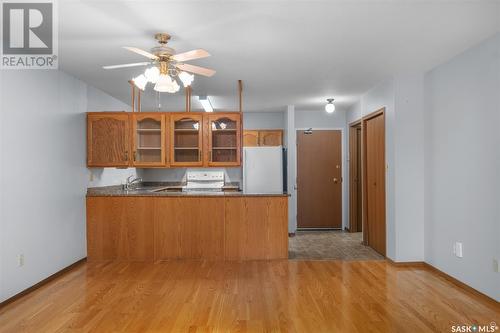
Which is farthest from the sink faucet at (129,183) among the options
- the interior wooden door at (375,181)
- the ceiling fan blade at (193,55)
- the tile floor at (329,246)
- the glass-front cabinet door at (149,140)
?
the interior wooden door at (375,181)

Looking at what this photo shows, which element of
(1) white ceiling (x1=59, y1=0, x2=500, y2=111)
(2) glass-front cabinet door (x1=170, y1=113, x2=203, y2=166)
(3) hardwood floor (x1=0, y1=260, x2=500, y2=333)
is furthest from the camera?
(2) glass-front cabinet door (x1=170, y1=113, x2=203, y2=166)

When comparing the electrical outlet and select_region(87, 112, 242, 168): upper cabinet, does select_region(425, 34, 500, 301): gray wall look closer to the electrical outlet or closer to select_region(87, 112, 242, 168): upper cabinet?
select_region(87, 112, 242, 168): upper cabinet

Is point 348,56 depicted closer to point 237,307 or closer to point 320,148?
point 237,307

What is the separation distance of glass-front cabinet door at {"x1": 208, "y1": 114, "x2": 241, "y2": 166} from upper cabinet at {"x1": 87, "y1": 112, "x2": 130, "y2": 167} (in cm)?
114

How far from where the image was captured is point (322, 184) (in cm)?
657

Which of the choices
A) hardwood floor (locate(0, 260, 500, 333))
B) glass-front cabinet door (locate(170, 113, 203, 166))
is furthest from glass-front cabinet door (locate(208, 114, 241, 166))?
hardwood floor (locate(0, 260, 500, 333))

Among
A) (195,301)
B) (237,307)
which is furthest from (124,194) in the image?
(237,307)

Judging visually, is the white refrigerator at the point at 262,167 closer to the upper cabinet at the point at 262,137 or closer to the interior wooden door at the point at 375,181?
the interior wooden door at the point at 375,181

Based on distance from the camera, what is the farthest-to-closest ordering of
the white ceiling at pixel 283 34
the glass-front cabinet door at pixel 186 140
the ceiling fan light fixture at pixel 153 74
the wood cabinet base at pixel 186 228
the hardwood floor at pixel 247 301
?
the glass-front cabinet door at pixel 186 140 < the wood cabinet base at pixel 186 228 < the ceiling fan light fixture at pixel 153 74 < the hardwood floor at pixel 247 301 < the white ceiling at pixel 283 34

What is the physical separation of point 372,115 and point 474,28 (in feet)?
7.01

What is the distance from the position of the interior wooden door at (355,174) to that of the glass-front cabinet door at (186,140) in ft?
10.2

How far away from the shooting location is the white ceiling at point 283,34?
2.39m

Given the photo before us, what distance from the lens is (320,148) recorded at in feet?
21.6

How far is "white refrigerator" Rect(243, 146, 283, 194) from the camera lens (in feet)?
16.7
